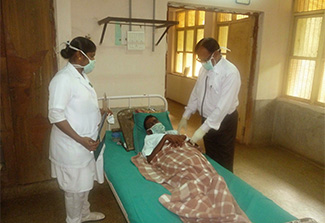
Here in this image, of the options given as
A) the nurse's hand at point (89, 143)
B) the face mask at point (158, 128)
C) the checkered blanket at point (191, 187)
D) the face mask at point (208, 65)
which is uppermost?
the face mask at point (208, 65)

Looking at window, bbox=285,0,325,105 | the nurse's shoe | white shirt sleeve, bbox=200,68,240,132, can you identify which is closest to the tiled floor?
the nurse's shoe

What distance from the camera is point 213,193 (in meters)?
1.71

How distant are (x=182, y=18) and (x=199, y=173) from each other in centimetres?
616

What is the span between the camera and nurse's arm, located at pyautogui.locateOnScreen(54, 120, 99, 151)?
5.83ft

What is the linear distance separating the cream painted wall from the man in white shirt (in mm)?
664

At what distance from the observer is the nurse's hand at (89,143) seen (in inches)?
73.2

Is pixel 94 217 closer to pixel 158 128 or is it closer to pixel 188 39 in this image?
pixel 158 128

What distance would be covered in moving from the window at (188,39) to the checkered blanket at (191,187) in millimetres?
4599

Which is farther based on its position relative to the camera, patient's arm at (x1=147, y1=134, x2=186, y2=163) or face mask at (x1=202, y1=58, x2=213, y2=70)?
face mask at (x1=202, y1=58, x2=213, y2=70)

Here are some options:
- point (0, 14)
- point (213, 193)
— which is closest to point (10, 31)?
point (0, 14)

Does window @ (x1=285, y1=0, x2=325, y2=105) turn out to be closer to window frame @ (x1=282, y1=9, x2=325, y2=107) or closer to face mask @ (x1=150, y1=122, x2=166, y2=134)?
window frame @ (x1=282, y1=9, x2=325, y2=107)

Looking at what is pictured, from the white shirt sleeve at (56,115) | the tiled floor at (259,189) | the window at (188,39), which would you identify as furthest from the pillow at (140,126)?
the window at (188,39)

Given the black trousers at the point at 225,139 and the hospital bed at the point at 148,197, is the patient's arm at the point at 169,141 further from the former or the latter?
the black trousers at the point at 225,139

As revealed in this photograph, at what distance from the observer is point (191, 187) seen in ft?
5.61
